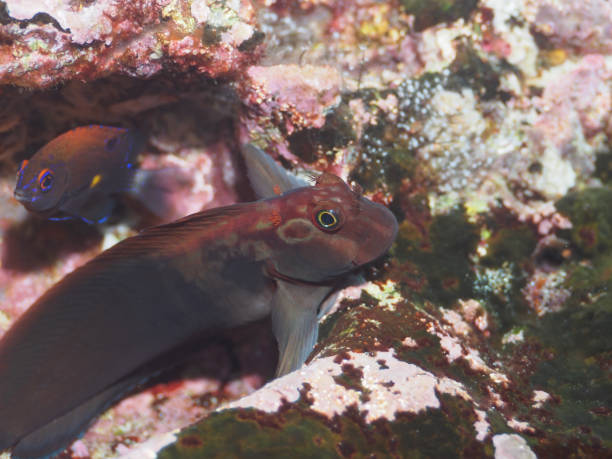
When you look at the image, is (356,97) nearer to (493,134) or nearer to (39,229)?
(493,134)

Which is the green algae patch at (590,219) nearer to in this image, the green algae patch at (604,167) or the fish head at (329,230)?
the green algae patch at (604,167)

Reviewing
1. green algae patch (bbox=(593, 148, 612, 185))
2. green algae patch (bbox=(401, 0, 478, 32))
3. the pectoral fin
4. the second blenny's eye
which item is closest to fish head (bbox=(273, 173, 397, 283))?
the second blenny's eye

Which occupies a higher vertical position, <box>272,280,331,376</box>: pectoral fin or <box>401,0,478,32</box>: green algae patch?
<box>401,0,478,32</box>: green algae patch

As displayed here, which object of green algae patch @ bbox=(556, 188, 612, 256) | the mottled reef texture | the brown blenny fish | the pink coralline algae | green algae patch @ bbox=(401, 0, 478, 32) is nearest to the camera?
the mottled reef texture

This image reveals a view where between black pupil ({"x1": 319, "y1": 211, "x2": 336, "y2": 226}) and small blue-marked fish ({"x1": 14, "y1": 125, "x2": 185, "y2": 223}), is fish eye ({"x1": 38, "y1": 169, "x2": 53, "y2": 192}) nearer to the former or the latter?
small blue-marked fish ({"x1": 14, "y1": 125, "x2": 185, "y2": 223})

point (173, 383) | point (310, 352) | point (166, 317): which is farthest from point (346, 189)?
point (173, 383)

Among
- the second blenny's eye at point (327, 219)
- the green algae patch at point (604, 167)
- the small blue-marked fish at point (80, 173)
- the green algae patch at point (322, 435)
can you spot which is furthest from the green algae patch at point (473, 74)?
the green algae patch at point (322, 435)

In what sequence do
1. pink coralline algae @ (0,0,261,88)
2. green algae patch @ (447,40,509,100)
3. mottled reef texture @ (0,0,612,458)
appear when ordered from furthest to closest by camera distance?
green algae patch @ (447,40,509,100), pink coralline algae @ (0,0,261,88), mottled reef texture @ (0,0,612,458)
